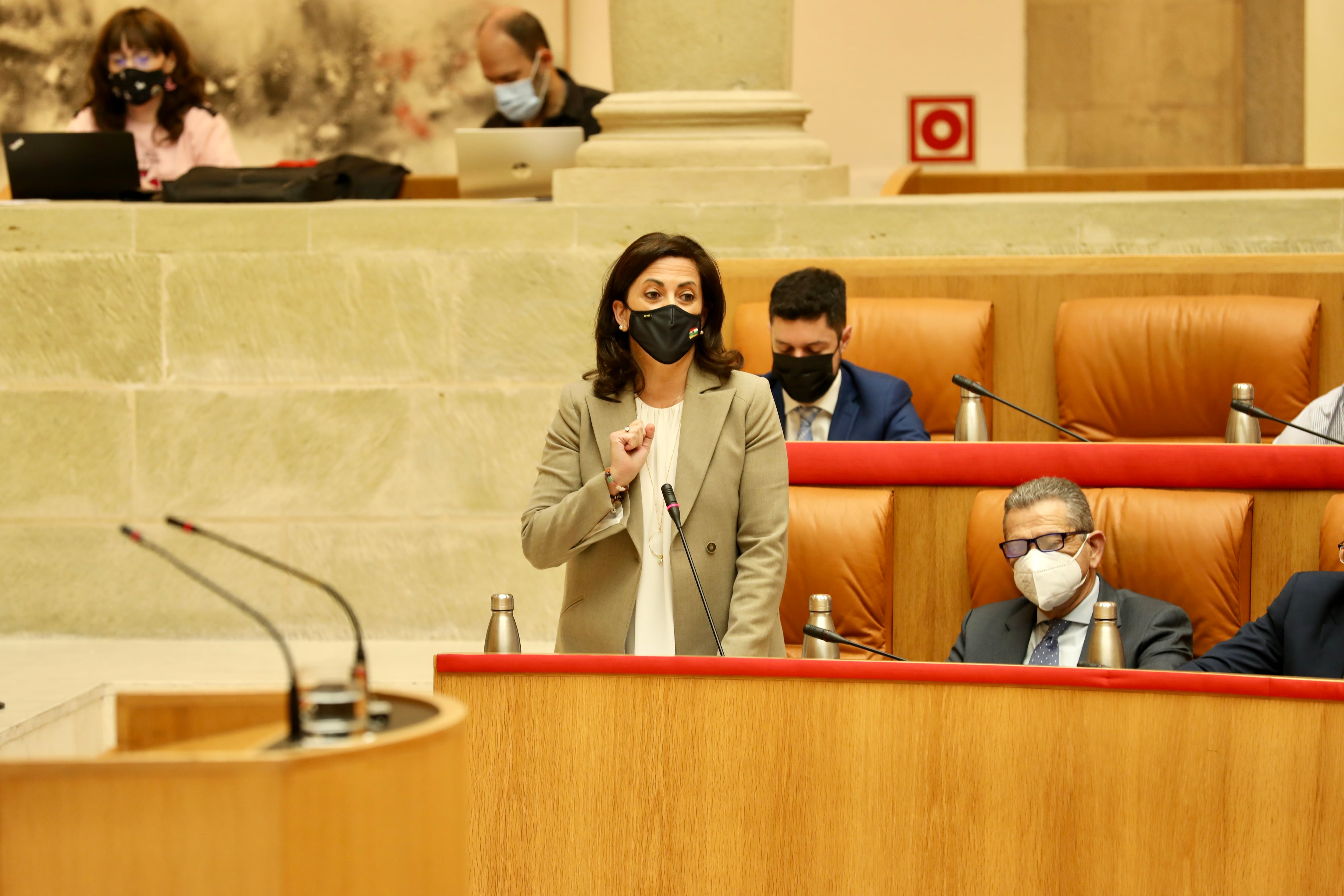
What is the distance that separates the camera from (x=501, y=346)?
4453 mm

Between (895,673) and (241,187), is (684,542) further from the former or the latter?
(241,187)

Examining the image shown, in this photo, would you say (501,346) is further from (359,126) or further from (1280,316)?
(359,126)

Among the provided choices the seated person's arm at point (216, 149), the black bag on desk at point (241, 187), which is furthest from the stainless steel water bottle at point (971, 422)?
the seated person's arm at point (216, 149)

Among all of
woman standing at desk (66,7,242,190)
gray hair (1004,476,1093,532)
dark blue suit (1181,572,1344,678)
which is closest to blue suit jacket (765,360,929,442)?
gray hair (1004,476,1093,532)

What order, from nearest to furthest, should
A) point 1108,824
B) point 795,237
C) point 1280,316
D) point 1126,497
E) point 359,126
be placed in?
point 1108,824 → point 1126,497 → point 1280,316 → point 795,237 → point 359,126

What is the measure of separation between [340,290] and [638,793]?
267 cm

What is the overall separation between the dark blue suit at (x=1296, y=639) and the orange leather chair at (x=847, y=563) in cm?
63

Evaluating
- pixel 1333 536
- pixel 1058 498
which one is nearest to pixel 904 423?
pixel 1058 498

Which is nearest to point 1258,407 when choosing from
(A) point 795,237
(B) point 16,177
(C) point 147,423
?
(A) point 795,237

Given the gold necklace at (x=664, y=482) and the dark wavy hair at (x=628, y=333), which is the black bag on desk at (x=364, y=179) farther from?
the gold necklace at (x=664, y=482)

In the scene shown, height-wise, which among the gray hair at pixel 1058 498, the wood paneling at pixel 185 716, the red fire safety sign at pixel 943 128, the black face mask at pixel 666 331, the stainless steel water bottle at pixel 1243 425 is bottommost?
the wood paneling at pixel 185 716

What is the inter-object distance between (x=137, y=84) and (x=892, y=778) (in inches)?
140

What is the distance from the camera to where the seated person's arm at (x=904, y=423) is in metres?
3.41

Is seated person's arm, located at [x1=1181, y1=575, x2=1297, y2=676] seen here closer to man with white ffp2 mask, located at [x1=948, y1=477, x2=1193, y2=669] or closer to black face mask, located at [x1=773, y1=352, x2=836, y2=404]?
man with white ffp2 mask, located at [x1=948, y1=477, x2=1193, y2=669]
